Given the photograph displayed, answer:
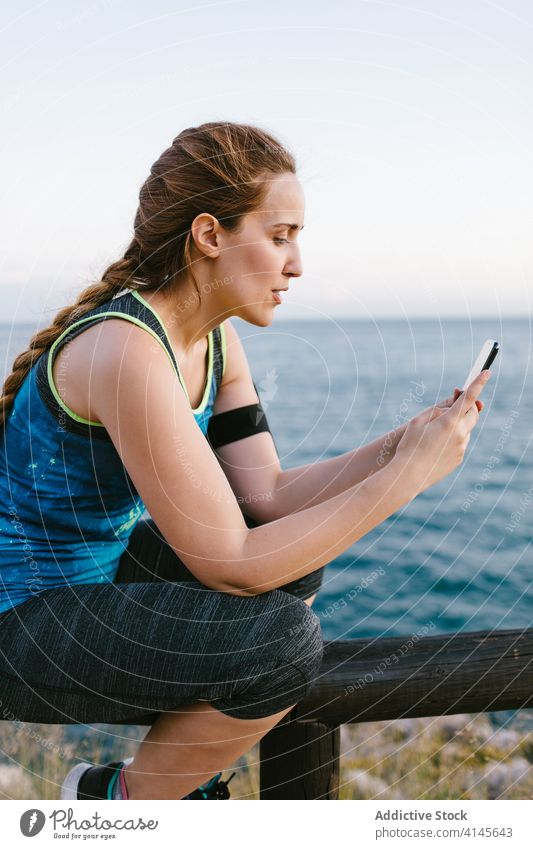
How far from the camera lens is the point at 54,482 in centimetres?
168

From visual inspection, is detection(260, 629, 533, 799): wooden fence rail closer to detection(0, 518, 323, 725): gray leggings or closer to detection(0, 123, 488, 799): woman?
detection(0, 123, 488, 799): woman

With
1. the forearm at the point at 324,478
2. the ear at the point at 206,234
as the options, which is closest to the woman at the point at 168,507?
the ear at the point at 206,234

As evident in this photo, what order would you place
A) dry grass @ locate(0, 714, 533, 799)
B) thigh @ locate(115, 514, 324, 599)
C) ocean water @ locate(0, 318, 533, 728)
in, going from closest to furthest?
thigh @ locate(115, 514, 324, 599)
dry grass @ locate(0, 714, 533, 799)
ocean water @ locate(0, 318, 533, 728)

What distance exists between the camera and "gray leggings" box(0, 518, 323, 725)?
1.50m

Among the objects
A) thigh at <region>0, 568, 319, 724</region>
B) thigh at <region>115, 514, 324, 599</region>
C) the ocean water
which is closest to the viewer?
thigh at <region>0, 568, 319, 724</region>

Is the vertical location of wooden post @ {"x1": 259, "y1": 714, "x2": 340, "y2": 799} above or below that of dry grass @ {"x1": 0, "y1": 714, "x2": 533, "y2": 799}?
above

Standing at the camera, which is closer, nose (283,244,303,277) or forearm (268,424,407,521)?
nose (283,244,303,277)

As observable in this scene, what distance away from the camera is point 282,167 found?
1760 millimetres

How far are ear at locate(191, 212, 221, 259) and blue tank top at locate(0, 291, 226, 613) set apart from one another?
16 centimetres

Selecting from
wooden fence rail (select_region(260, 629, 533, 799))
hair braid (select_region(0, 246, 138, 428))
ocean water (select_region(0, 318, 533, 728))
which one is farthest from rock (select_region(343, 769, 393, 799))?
hair braid (select_region(0, 246, 138, 428))

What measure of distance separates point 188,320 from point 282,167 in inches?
14.3

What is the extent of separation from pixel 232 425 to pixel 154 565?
0.38m
